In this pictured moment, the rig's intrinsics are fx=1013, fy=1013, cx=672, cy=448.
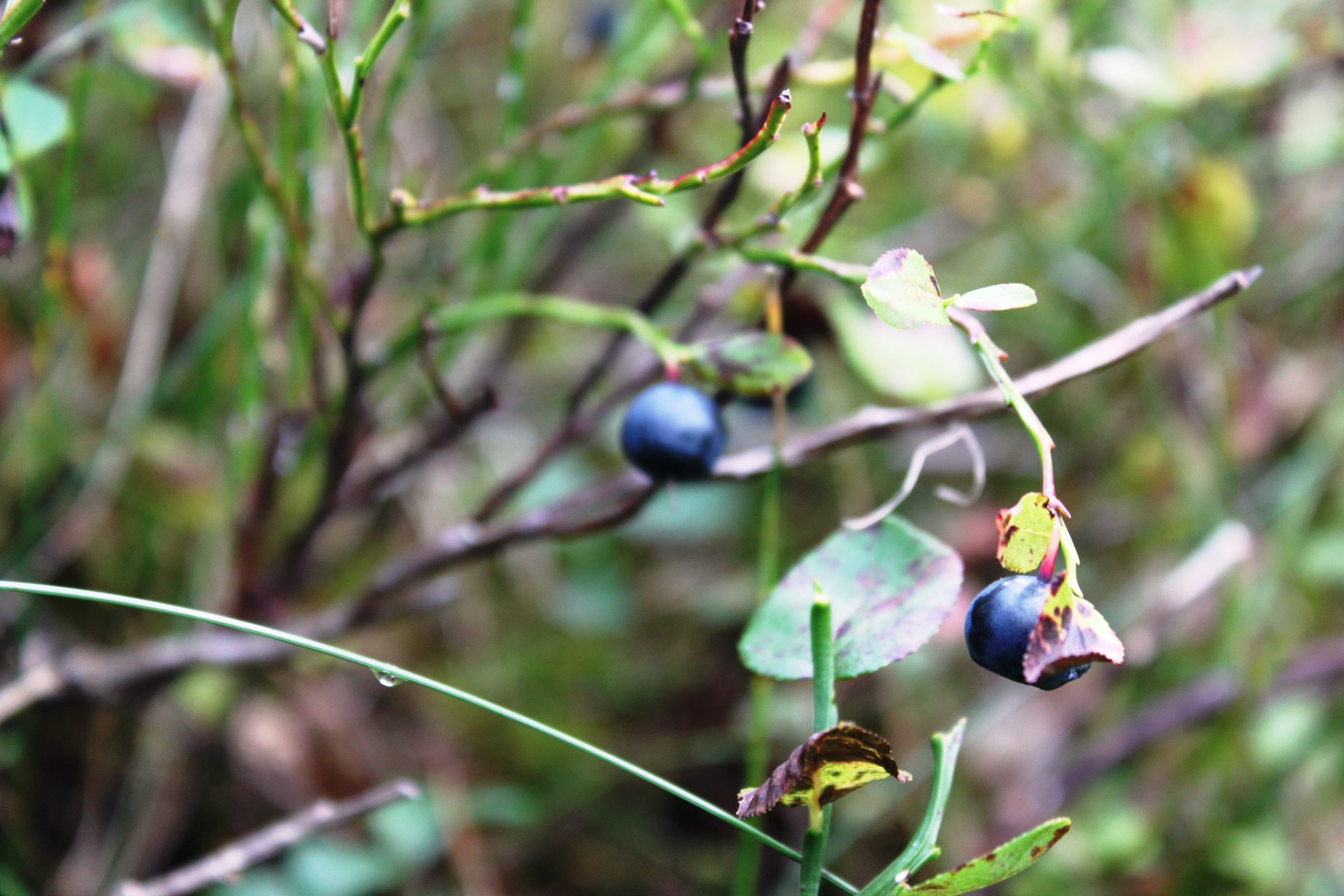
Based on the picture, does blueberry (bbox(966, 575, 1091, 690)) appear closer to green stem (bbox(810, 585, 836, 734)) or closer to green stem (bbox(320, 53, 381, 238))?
green stem (bbox(810, 585, 836, 734))

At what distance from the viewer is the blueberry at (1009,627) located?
414mm

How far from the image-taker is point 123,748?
3.43 feet

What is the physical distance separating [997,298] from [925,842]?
0.24 meters

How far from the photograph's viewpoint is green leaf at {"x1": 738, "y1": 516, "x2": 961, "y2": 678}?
47 cm

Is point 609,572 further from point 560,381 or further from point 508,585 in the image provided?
point 560,381

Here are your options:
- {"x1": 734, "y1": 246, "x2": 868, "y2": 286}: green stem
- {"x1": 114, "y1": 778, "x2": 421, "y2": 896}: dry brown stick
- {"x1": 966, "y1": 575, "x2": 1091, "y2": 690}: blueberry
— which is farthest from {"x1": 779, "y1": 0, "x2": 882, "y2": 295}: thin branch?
{"x1": 114, "y1": 778, "x2": 421, "y2": 896}: dry brown stick

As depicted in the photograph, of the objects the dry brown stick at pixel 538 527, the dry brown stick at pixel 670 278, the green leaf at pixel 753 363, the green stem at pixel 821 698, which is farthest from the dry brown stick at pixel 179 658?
the green stem at pixel 821 698

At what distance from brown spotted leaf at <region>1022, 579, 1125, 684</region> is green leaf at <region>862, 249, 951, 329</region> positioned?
0.12 m

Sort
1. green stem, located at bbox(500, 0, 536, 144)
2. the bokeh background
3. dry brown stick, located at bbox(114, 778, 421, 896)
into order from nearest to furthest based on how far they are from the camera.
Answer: dry brown stick, located at bbox(114, 778, 421, 896)
green stem, located at bbox(500, 0, 536, 144)
the bokeh background

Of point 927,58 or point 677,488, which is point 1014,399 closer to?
point 927,58

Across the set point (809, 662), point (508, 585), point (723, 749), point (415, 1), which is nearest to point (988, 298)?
point (809, 662)

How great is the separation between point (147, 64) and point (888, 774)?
3.03 ft

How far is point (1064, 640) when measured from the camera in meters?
0.40

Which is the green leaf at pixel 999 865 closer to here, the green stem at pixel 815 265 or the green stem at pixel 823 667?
the green stem at pixel 823 667
